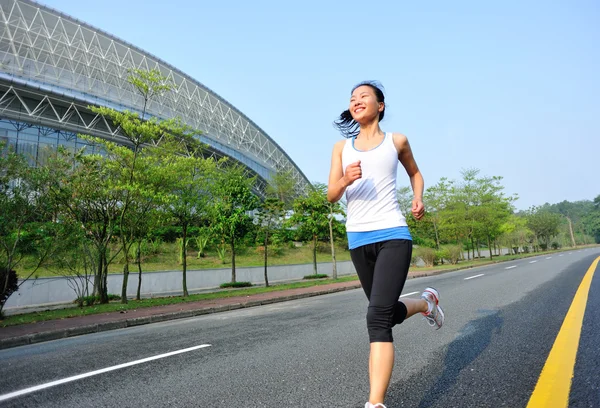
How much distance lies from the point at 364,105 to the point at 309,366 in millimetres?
2288

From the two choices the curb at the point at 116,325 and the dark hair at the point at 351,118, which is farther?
the curb at the point at 116,325

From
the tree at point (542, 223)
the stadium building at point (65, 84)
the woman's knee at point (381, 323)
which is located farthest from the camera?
the tree at point (542, 223)

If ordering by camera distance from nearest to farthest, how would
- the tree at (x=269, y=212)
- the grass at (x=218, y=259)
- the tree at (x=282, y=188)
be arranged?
the tree at (x=269, y=212)
the grass at (x=218, y=259)
the tree at (x=282, y=188)

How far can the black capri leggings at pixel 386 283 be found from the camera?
2.11 metres

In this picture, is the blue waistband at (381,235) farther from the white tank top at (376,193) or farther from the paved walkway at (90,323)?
the paved walkway at (90,323)

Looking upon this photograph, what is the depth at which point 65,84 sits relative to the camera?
35000 mm

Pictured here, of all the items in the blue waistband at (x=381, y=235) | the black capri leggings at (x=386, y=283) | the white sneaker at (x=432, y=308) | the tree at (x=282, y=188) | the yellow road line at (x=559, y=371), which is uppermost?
the tree at (x=282, y=188)

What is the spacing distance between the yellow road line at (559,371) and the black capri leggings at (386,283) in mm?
929

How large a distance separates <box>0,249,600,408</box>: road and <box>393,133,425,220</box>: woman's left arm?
1.19m

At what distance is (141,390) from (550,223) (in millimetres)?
68200

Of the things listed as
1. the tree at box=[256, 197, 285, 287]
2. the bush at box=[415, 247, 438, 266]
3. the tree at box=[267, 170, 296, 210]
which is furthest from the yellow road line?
the tree at box=[267, 170, 296, 210]

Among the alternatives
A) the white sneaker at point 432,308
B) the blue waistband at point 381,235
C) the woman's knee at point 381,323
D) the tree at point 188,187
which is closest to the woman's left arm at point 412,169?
the blue waistband at point 381,235

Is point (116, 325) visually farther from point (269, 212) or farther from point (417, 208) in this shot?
point (269, 212)

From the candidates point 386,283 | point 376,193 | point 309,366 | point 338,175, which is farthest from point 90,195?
point 386,283
